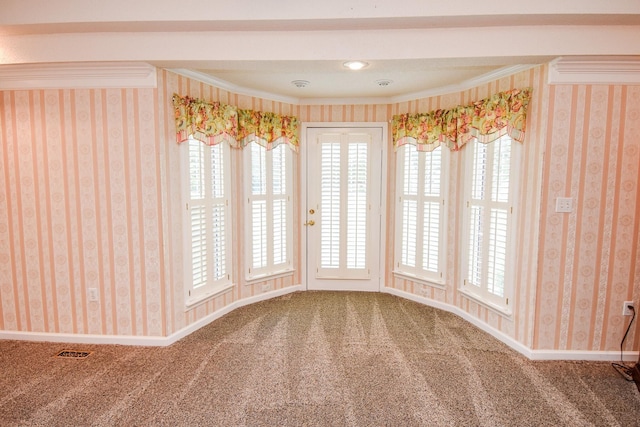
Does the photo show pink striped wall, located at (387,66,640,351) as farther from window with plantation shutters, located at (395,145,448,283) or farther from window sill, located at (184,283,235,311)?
window sill, located at (184,283,235,311)

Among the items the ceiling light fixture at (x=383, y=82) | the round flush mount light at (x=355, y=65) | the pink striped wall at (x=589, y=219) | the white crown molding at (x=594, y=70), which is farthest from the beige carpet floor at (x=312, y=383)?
the ceiling light fixture at (x=383, y=82)

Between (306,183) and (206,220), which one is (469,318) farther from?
(206,220)

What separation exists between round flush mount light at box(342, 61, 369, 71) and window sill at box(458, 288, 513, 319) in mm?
2281

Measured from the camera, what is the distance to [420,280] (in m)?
3.77

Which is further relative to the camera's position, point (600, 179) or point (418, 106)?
point (418, 106)

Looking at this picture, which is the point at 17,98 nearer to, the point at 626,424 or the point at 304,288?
the point at 304,288

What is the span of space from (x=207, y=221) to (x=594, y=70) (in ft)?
10.8

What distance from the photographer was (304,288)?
13.8 feet

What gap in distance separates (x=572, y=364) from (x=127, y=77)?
13.1ft

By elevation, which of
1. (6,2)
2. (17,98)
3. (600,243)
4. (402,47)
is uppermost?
(6,2)

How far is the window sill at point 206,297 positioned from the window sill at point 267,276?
0.24m

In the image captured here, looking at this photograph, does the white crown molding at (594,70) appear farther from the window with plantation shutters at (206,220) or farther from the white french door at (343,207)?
the window with plantation shutters at (206,220)

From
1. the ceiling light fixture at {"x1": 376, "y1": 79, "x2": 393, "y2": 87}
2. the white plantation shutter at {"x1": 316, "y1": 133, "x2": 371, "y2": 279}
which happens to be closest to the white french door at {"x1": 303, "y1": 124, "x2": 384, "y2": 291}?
the white plantation shutter at {"x1": 316, "y1": 133, "x2": 371, "y2": 279}

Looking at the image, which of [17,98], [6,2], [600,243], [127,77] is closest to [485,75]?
[600,243]
